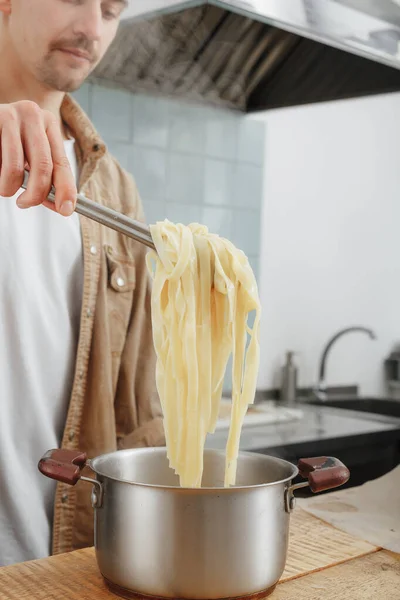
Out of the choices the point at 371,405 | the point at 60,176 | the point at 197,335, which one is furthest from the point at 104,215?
the point at 371,405

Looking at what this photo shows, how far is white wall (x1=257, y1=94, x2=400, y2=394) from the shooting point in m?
3.36

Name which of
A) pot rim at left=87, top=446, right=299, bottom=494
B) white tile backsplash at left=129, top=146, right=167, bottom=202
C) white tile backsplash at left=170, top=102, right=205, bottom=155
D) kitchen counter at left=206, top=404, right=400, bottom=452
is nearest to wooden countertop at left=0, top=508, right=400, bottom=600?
pot rim at left=87, top=446, right=299, bottom=494

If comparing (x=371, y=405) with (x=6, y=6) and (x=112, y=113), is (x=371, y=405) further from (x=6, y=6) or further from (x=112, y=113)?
(x=6, y=6)

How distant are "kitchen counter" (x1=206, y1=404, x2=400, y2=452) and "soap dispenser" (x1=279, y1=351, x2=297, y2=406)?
14cm

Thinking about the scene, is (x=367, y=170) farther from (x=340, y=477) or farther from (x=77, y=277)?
(x=340, y=477)

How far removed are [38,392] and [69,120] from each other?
26.7 inches

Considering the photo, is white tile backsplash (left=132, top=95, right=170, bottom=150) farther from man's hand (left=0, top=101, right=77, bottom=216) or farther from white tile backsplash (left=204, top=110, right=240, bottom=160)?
man's hand (left=0, top=101, right=77, bottom=216)

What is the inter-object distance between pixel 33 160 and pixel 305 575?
783mm

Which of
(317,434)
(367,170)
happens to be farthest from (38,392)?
(367,170)

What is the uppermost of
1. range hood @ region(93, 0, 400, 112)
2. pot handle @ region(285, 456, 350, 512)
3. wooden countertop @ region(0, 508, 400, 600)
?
range hood @ region(93, 0, 400, 112)

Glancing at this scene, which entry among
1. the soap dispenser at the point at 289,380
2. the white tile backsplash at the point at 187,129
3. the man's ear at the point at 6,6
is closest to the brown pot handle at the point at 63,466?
the man's ear at the point at 6,6

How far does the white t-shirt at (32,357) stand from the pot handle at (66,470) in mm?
487

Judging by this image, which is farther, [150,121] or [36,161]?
[150,121]

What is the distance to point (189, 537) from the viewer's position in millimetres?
999
